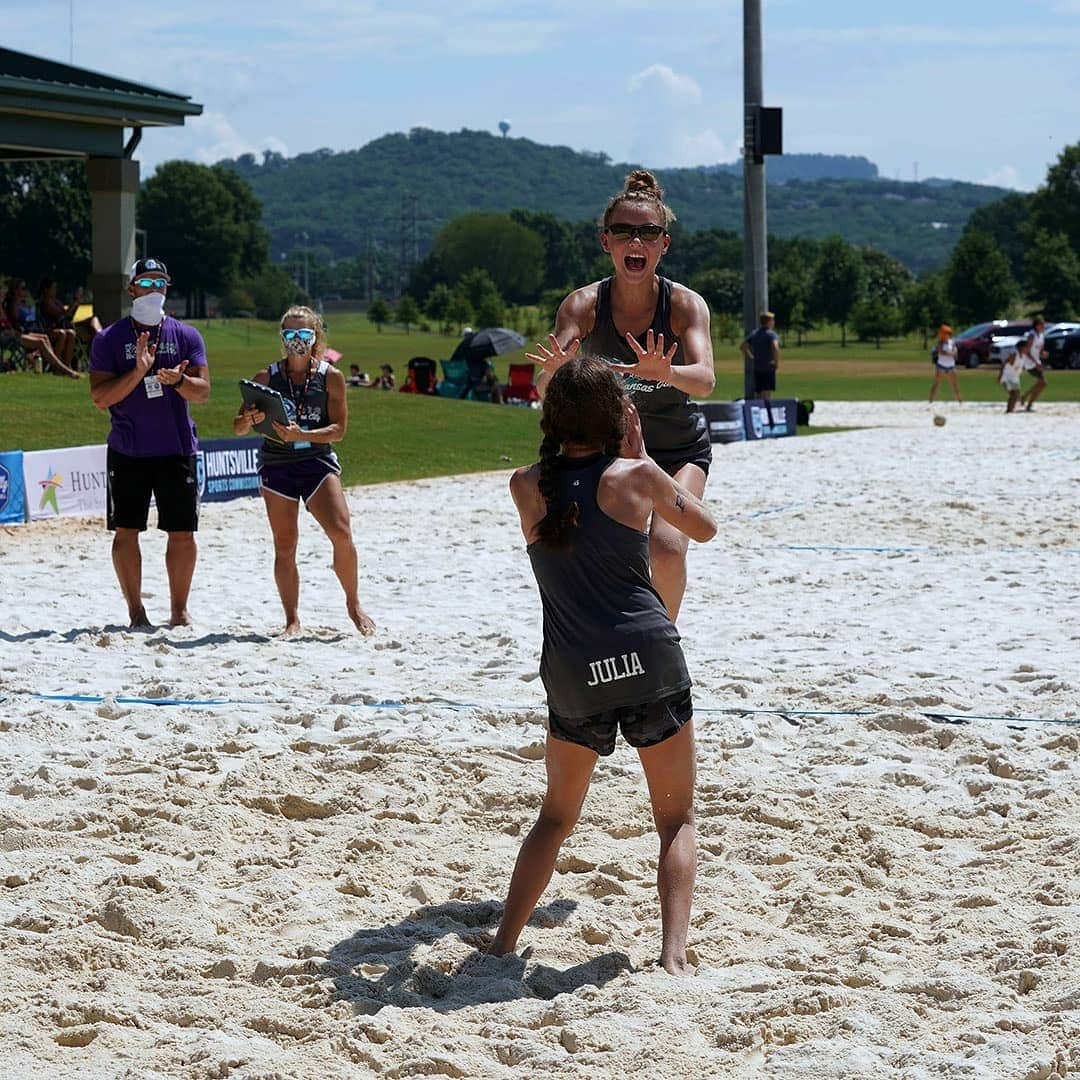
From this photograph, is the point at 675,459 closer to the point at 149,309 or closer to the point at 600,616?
the point at 600,616

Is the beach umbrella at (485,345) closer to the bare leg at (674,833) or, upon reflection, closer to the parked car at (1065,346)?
the parked car at (1065,346)

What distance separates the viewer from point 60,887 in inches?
188

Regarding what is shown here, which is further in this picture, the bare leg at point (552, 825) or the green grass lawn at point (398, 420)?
the green grass lawn at point (398, 420)

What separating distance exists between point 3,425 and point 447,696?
40.1 feet

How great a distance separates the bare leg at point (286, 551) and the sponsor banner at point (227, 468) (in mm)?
6275

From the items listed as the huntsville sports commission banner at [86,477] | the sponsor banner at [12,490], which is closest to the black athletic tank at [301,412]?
the sponsor banner at [12,490]

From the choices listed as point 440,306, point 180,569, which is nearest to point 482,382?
point 180,569

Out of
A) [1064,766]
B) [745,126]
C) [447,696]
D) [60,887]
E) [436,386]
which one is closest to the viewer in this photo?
[60,887]

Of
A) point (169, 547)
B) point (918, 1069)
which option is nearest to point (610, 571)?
point (918, 1069)

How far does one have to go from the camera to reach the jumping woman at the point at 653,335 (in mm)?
5227

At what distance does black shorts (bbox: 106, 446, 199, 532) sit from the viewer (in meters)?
8.59

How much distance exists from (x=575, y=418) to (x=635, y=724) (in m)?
0.80

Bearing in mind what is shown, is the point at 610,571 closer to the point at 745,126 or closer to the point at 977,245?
the point at 745,126

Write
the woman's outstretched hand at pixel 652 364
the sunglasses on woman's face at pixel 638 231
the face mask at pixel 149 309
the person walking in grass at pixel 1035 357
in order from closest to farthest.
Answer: the woman's outstretched hand at pixel 652 364, the sunglasses on woman's face at pixel 638 231, the face mask at pixel 149 309, the person walking in grass at pixel 1035 357
